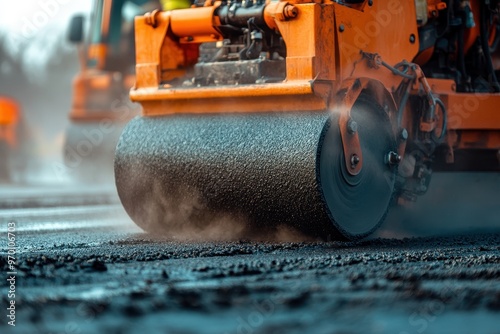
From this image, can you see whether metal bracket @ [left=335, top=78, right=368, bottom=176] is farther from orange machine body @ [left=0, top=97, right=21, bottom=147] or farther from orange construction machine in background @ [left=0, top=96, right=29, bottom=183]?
orange machine body @ [left=0, top=97, right=21, bottom=147]

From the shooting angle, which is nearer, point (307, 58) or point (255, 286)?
point (255, 286)

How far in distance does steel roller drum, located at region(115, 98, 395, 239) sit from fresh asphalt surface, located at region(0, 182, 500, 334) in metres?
0.16

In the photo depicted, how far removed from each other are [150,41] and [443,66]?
79.4 inches

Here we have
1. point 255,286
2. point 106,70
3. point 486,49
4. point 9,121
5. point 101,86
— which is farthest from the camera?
point 9,121

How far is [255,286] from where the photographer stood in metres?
3.69

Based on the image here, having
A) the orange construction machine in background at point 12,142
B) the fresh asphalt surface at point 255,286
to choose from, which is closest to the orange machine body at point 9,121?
the orange construction machine in background at point 12,142

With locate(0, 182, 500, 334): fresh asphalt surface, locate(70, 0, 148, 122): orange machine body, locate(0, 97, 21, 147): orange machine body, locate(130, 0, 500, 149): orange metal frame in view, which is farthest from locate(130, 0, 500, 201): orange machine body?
locate(0, 97, 21, 147): orange machine body

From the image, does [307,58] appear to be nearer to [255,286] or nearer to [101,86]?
[255,286]

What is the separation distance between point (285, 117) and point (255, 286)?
6.44ft

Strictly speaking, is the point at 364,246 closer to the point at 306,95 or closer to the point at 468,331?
the point at 306,95

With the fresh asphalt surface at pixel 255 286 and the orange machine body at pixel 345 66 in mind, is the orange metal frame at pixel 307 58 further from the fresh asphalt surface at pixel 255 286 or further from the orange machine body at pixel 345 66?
the fresh asphalt surface at pixel 255 286

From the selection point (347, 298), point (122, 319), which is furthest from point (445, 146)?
point (122, 319)

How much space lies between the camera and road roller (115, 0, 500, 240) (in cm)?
548

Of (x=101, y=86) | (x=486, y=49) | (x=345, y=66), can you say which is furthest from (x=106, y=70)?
(x=345, y=66)
